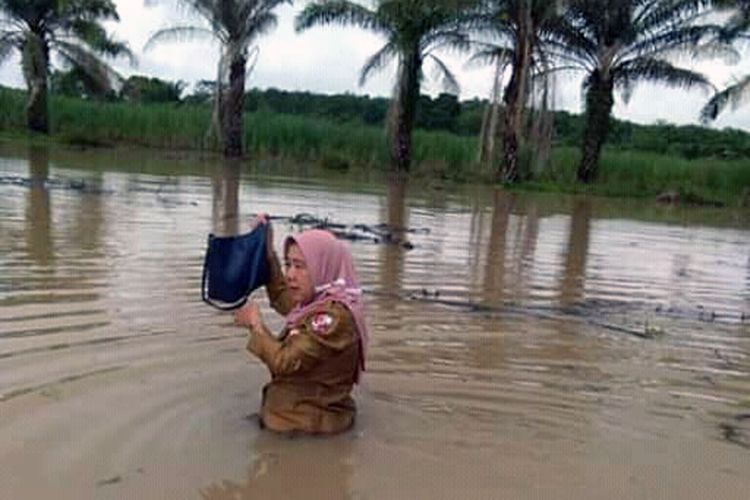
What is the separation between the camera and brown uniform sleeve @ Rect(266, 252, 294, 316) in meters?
4.45

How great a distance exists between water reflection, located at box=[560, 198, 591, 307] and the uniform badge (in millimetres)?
3986

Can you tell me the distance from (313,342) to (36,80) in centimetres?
2905

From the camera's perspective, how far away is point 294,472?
3668 millimetres

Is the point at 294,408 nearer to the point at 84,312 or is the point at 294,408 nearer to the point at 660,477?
the point at 660,477

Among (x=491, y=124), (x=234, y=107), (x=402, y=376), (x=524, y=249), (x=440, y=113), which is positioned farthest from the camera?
(x=440, y=113)

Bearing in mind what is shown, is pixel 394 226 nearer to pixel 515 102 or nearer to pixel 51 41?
pixel 515 102

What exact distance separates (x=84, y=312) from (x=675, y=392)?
335cm

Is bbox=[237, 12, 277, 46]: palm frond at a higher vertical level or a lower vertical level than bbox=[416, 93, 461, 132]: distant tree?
higher

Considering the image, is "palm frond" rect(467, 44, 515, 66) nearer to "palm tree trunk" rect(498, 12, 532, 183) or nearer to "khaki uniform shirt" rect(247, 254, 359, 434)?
"palm tree trunk" rect(498, 12, 532, 183)

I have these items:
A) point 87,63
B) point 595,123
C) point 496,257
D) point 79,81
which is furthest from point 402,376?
point 79,81

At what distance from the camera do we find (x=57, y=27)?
3144 centimetres

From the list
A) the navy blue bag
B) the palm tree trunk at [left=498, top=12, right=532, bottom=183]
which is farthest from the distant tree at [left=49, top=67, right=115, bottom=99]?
the navy blue bag

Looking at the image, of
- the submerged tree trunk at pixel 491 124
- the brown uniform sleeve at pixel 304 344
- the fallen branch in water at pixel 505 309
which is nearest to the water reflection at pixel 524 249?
the fallen branch in water at pixel 505 309

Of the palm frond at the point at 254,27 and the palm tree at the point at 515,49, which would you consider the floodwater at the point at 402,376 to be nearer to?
the palm tree at the point at 515,49
